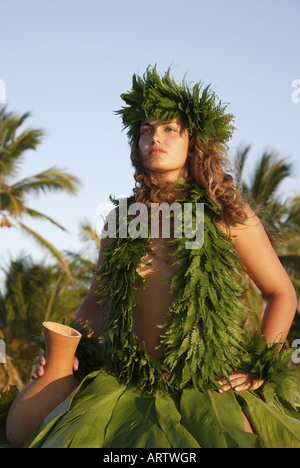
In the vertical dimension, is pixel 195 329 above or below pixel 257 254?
below

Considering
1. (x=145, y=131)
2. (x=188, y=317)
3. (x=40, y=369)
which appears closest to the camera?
(x=188, y=317)

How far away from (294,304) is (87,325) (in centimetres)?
103

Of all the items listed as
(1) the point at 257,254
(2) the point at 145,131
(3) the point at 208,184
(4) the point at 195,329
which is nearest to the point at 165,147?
(2) the point at 145,131

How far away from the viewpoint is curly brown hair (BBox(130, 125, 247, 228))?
239cm

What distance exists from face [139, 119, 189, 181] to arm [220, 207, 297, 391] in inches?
16.2

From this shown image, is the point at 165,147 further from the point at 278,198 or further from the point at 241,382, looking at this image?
the point at 278,198

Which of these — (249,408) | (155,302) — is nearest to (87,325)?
(155,302)

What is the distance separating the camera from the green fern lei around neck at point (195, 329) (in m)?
2.09

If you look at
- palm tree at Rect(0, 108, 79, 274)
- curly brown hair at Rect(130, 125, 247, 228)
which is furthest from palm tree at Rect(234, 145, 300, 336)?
curly brown hair at Rect(130, 125, 247, 228)

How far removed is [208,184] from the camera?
243 centimetres

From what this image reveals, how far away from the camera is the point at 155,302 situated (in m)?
2.36

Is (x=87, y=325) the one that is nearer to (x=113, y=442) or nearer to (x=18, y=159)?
(x=113, y=442)

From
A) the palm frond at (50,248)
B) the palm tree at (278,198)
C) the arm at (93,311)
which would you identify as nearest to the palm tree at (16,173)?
the palm frond at (50,248)

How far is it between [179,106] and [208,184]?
1.32 ft
